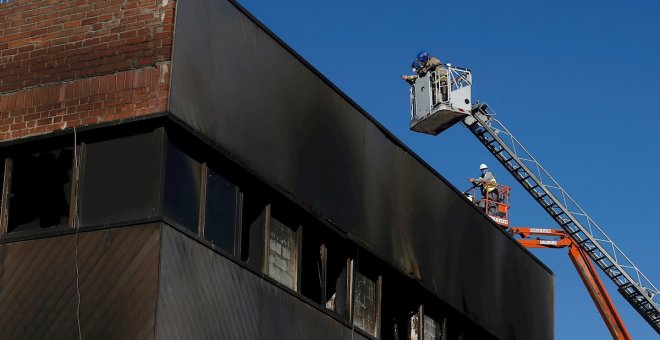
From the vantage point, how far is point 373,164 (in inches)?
853

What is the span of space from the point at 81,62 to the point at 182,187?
235cm

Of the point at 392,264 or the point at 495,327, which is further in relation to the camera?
the point at 495,327

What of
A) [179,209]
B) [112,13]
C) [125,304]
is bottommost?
[125,304]

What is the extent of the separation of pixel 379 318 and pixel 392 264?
0.95 meters

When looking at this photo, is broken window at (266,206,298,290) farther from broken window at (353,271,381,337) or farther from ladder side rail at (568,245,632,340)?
ladder side rail at (568,245,632,340)

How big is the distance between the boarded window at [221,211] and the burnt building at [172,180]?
0.03 meters

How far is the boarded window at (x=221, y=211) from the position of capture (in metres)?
17.1

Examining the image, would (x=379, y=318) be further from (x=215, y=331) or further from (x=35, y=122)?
(x=35, y=122)

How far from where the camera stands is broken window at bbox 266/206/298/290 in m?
18.6

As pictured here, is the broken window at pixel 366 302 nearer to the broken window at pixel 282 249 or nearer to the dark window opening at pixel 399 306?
the dark window opening at pixel 399 306

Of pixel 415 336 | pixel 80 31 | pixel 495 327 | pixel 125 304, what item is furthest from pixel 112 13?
pixel 495 327

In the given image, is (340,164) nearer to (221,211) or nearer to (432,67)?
(221,211)

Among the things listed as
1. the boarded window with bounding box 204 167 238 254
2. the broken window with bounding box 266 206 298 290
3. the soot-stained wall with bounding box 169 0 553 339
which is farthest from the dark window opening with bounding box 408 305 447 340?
the boarded window with bounding box 204 167 238 254

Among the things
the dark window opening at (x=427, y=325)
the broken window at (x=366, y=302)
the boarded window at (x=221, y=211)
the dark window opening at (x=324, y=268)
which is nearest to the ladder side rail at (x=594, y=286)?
the dark window opening at (x=427, y=325)
